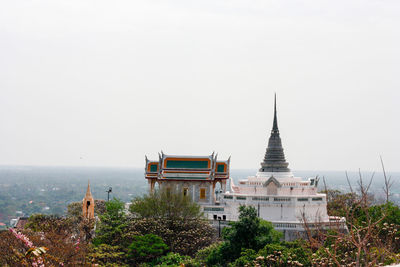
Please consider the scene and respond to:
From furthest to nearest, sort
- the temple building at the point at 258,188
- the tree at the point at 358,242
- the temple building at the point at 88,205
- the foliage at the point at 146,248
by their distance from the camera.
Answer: the temple building at the point at 88,205 < the temple building at the point at 258,188 < the foliage at the point at 146,248 < the tree at the point at 358,242

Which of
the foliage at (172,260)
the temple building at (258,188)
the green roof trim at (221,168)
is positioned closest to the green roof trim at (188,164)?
the temple building at (258,188)

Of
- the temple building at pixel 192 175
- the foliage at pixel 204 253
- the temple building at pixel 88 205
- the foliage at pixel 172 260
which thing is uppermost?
the temple building at pixel 192 175

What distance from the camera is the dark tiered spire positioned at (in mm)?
50938

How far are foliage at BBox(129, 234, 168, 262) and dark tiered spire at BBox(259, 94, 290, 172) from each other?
60.1 feet

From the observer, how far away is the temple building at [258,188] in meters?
43.2

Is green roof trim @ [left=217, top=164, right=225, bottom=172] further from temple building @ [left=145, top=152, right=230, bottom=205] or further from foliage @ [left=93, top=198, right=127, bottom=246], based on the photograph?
foliage @ [left=93, top=198, right=127, bottom=246]

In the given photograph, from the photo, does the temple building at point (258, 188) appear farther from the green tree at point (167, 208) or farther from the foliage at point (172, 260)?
the foliage at point (172, 260)

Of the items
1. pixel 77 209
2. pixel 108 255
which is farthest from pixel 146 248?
pixel 77 209

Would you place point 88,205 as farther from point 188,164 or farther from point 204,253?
point 204,253

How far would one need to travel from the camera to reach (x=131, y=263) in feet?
116

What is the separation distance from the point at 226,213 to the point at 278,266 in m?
18.8

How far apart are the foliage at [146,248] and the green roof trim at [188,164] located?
50.3 ft

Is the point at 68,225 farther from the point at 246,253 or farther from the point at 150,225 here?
the point at 246,253

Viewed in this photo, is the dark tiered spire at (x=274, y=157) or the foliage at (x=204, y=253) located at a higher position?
the dark tiered spire at (x=274, y=157)
